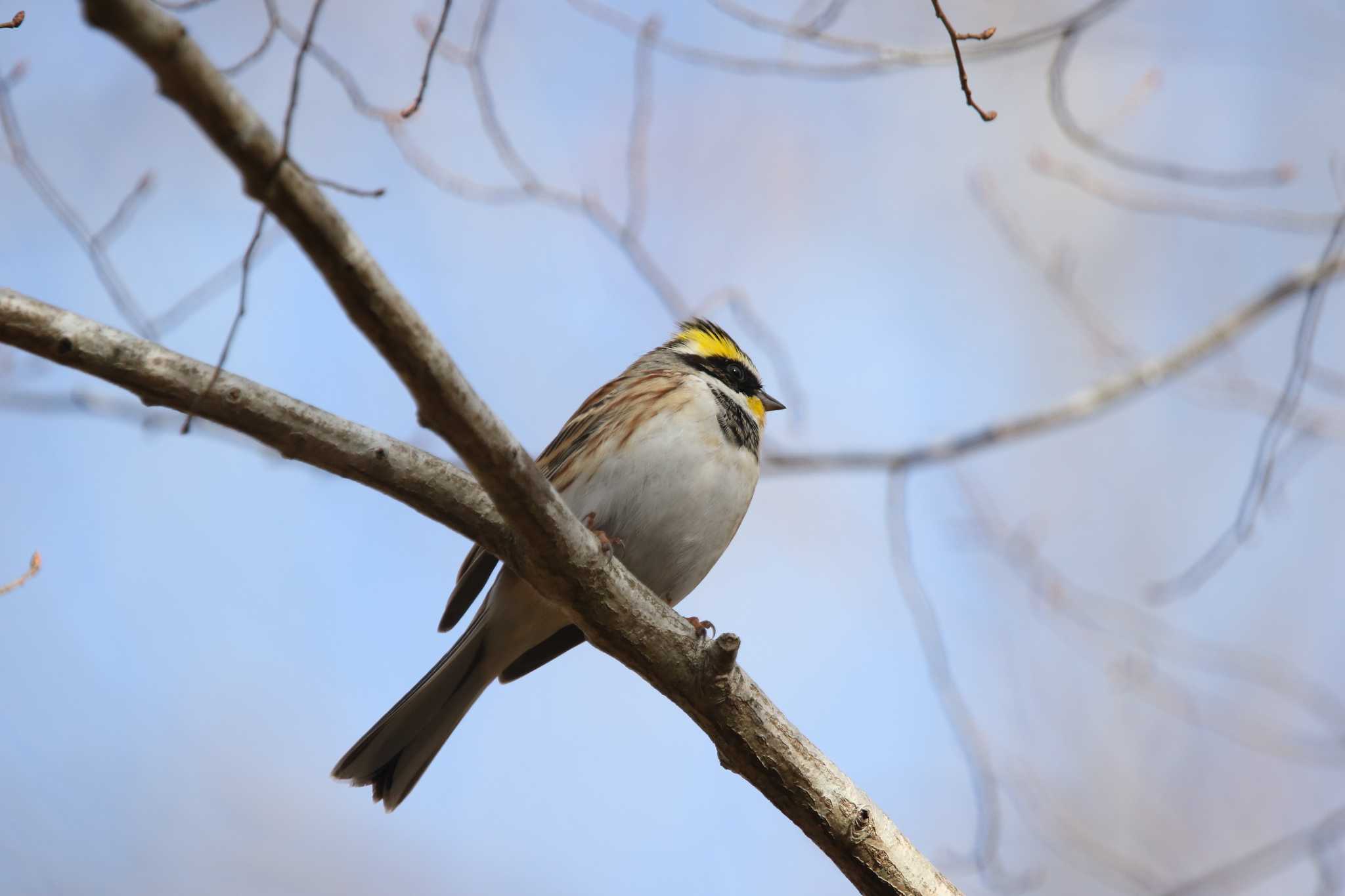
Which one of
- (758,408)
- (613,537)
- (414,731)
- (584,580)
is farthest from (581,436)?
(584,580)

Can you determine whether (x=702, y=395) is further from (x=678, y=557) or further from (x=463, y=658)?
(x=463, y=658)

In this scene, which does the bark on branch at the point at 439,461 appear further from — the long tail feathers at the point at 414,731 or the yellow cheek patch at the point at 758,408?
the yellow cheek patch at the point at 758,408

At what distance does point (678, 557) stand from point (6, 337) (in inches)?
102

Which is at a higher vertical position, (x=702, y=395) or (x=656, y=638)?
(x=702, y=395)

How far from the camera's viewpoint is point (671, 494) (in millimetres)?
4824

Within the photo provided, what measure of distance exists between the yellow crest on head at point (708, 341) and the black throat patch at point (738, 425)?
0.58 meters

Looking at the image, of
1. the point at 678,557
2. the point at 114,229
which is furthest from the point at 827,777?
the point at 114,229

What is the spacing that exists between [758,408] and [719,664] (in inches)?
82.9

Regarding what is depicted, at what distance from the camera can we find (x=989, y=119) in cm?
403

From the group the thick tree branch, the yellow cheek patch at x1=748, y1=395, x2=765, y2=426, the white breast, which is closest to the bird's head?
the yellow cheek patch at x1=748, y1=395, x2=765, y2=426

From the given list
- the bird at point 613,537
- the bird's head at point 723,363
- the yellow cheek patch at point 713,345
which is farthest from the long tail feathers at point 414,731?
the yellow cheek patch at point 713,345

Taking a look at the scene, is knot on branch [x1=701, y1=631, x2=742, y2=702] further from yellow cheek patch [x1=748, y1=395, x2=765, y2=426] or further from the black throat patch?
yellow cheek patch [x1=748, y1=395, x2=765, y2=426]

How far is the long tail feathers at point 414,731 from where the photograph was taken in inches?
191

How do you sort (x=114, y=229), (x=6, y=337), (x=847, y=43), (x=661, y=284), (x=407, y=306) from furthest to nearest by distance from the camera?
(x=661, y=284) < (x=847, y=43) < (x=114, y=229) < (x=6, y=337) < (x=407, y=306)
